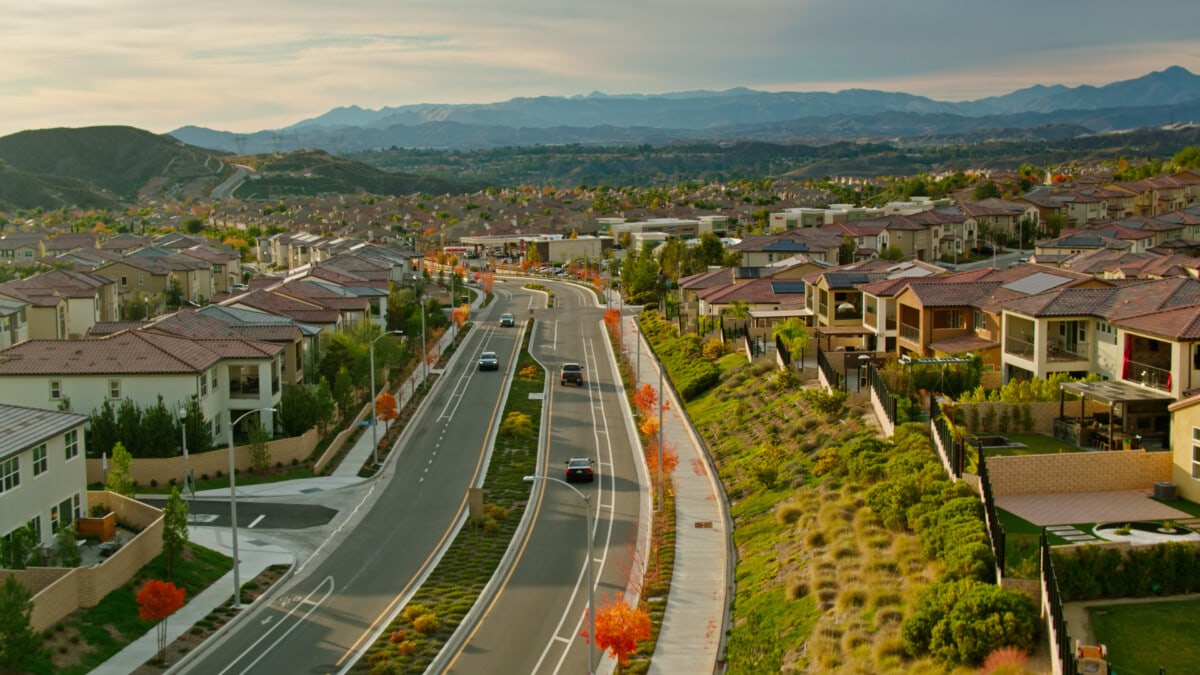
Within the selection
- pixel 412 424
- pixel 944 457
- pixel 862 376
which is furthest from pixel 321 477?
pixel 944 457

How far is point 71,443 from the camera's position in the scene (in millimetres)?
40969

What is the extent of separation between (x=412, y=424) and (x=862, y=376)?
2667 centimetres

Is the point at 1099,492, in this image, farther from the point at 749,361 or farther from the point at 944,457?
the point at 749,361

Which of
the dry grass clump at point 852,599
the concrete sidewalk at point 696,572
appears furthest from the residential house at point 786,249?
the dry grass clump at point 852,599

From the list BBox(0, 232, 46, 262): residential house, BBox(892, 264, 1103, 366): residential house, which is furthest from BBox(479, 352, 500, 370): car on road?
BBox(0, 232, 46, 262): residential house

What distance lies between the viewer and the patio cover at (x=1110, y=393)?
39.8 metres

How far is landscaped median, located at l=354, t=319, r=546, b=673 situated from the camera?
3322 centimetres

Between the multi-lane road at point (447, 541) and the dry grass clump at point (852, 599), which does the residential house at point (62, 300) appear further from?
the dry grass clump at point (852, 599)

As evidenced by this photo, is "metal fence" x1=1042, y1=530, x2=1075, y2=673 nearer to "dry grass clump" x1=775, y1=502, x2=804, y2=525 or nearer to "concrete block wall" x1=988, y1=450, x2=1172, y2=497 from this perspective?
"concrete block wall" x1=988, y1=450, x2=1172, y2=497

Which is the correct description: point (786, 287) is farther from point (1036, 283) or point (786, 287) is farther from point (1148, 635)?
point (1148, 635)

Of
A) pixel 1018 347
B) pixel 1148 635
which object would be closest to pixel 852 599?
pixel 1148 635

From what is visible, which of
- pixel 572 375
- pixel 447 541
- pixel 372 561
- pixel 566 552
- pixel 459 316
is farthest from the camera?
pixel 459 316

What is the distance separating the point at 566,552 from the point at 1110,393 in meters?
19.9

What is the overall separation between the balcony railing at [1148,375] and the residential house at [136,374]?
38.4 m
